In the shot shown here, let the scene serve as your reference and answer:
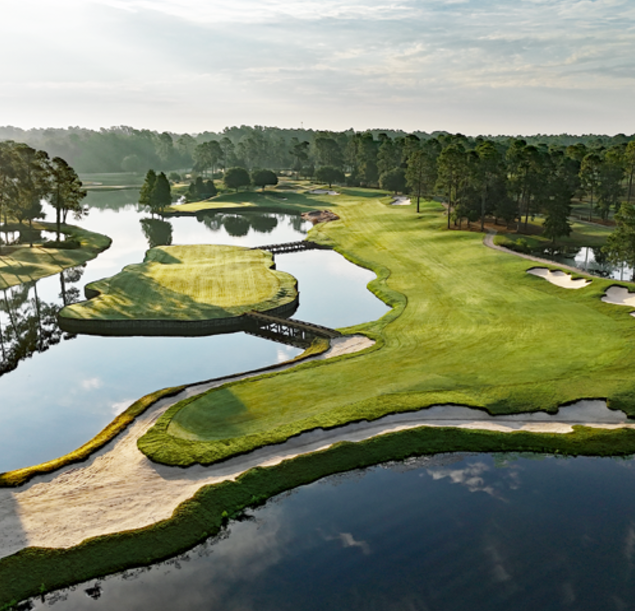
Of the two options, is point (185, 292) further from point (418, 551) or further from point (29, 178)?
point (29, 178)

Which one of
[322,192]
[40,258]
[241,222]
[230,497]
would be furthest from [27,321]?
[322,192]

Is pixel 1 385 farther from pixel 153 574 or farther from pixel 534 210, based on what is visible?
pixel 534 210

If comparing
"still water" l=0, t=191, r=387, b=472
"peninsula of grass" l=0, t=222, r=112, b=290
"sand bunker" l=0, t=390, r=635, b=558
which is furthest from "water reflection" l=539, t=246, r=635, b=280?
"peninsula of grass" l=0, t=222, r=112, b=290

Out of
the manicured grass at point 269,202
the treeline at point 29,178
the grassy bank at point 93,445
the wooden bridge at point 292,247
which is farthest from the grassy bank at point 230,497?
the manicured grass at point 269,202

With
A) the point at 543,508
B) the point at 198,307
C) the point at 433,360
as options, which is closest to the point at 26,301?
the point at 198,307

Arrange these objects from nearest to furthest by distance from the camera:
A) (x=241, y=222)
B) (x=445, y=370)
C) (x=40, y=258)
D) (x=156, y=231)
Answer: (x=445, y=370) → (x=40, y=258) → (x=156, y=231) → (x=241, y=222)

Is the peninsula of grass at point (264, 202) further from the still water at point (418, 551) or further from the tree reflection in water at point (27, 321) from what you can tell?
the still water at point (418, 551)

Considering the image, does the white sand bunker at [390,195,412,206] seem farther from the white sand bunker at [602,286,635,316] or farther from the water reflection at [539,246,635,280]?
the white sand bunker at [602,286,635,316]
